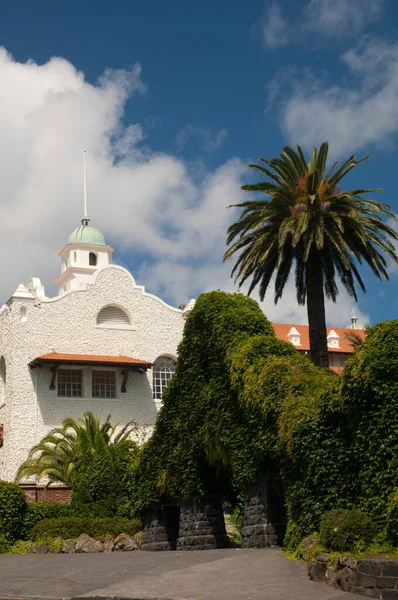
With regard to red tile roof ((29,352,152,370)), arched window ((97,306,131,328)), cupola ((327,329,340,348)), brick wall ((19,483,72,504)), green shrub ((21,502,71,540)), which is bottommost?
green shrub ((21,502,71,540))

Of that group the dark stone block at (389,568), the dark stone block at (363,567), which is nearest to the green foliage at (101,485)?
the dark stone block at (363,567)

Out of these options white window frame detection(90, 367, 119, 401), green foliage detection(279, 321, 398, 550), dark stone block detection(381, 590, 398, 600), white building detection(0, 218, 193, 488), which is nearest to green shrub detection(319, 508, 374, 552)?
green foliage detection(279, 321, 398, 550)

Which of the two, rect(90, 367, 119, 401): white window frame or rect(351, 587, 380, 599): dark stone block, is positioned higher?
rect(90, 367, 119, 401): white window frame

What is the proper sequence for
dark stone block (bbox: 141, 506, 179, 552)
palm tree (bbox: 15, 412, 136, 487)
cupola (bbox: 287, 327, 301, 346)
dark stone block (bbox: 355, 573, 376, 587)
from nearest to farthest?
dark stone block (bbox: 355, 573, 376, 587) < dark stone block (bbox: 141, 506, 179, 552) < palm tree (bbox: 15, 412, 136, 487) < cupola (bbox: 287, 327, 301, 346)

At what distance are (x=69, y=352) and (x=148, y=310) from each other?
519 cm

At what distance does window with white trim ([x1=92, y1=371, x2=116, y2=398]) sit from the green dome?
1249cm

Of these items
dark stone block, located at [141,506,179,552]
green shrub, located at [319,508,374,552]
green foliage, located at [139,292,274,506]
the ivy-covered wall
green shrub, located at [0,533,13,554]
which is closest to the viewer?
green shrub, located at [319,508,374,552]

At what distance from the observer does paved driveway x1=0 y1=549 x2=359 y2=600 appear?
582 inches

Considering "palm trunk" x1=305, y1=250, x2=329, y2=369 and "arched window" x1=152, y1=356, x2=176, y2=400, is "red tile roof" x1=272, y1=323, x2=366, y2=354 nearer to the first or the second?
"arched window" x1=152, y1=356, x2=176, y2=400

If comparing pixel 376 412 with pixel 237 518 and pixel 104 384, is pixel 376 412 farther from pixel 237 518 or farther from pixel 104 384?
pixel 104 384

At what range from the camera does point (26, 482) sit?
38.1 meters

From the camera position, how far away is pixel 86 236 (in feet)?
171

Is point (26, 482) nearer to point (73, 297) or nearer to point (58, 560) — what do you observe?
point (73, 297)

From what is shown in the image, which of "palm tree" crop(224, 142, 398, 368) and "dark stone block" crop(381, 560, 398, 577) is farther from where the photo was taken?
"palm tree" crop(224, 142, 398, 368)
